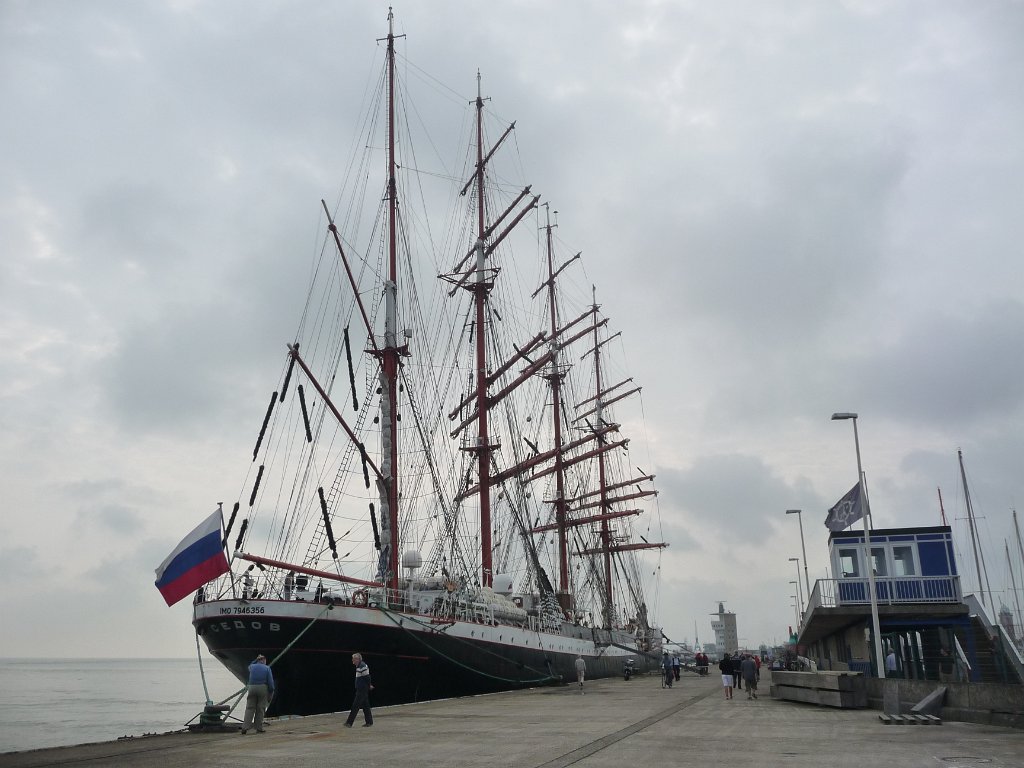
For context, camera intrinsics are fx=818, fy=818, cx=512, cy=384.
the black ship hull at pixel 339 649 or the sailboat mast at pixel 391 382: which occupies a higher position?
the sailboat mast at pixel 391 382

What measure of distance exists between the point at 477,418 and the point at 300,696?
79.4 feet

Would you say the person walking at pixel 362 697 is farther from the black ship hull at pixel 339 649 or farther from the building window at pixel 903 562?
the building window at pixel 903 562

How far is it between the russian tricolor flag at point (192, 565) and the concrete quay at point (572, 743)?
439 cm

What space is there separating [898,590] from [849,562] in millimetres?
2295

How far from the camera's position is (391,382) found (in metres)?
35.3

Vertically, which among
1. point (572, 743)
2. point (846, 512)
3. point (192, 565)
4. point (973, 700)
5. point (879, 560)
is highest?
point (846, 512)

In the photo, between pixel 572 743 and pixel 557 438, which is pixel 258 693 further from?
pixel 557 438

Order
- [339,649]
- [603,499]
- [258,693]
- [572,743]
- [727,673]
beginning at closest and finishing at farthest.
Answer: [572,743]
[258,693]
[339,649]
[727,673]
[603,499]

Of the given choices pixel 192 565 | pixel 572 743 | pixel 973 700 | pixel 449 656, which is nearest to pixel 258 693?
pixel 192 565

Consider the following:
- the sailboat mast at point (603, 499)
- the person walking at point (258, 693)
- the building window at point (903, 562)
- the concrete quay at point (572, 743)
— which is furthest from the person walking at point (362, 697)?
the sailboat mast at point (603, 499)

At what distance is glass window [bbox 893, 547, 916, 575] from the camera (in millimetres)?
28859

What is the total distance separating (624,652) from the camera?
58.7 metres

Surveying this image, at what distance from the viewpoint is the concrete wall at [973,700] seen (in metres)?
16.1

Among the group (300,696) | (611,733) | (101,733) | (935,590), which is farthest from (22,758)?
(101,733)
